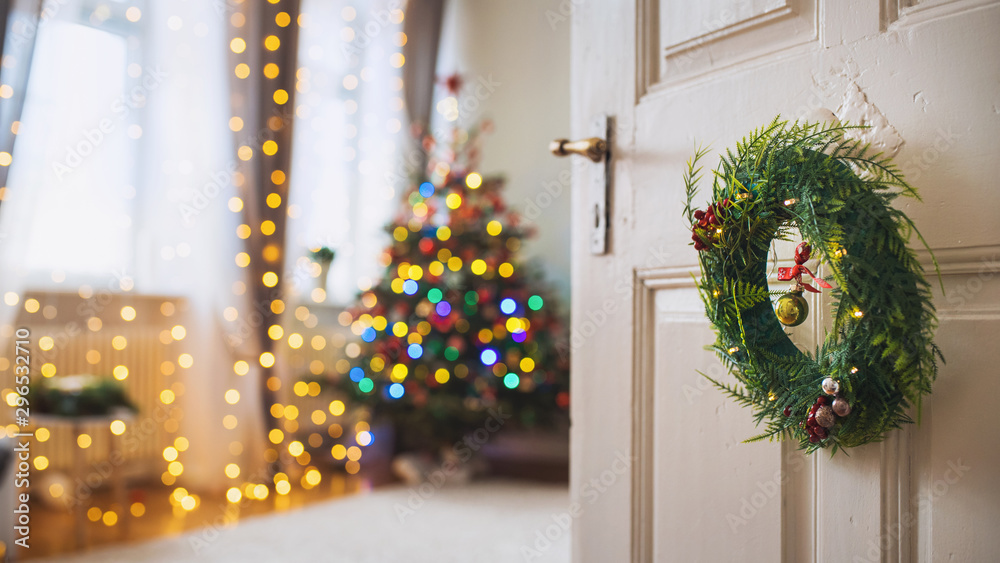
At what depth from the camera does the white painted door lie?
655 mm

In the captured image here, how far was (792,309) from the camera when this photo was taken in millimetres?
696

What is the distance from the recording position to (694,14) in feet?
2.99

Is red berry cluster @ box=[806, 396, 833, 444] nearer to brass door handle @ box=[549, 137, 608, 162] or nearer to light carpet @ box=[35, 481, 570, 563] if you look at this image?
brass door handle @ box=[549, 137, 608, 162]

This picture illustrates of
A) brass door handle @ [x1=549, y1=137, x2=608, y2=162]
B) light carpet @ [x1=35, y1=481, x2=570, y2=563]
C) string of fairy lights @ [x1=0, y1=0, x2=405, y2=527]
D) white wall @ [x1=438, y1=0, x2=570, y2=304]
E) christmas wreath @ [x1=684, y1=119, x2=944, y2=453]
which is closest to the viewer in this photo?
christmas wreath @ [x1=684, y1=119, x2=944, y2=453]

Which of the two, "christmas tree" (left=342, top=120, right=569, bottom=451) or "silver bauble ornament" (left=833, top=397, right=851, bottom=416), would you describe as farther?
"christmas tree" (left=342, top=120, right=569, bottom=451)

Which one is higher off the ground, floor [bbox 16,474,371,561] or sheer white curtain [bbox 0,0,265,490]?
sheer white curtain [bbox 0,0,265,490]

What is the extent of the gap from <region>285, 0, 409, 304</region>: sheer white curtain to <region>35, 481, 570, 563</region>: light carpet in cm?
114

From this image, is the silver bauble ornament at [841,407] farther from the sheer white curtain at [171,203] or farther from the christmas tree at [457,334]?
the sheer white curtain at [171,203]

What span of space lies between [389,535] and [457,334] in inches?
39.5

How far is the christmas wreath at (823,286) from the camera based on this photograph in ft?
2.09

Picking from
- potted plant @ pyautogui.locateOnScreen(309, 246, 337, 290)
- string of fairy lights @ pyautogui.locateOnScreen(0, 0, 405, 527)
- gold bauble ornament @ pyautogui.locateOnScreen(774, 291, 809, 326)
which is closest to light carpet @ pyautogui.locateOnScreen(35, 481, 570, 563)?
string of fairy lights @ pyautogui.locateOnScreen(0, 0, 405, 527)

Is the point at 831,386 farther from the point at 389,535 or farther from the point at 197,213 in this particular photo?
the point at 197,213

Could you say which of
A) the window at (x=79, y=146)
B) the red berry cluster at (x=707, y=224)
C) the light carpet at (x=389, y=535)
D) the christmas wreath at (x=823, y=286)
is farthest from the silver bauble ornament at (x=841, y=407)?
the window at (x=79, y=146)

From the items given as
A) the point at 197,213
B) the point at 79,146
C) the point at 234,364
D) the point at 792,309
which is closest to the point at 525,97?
the point at 197,213
